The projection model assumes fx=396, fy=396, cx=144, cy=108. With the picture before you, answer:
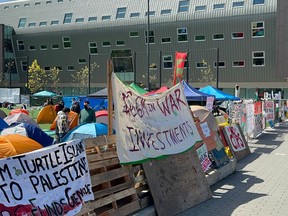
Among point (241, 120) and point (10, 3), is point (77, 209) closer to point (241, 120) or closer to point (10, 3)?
point (241, 120)

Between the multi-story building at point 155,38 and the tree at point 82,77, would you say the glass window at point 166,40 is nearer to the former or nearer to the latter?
the multi-story building at point 155,38

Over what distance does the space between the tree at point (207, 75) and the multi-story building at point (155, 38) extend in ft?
0.96

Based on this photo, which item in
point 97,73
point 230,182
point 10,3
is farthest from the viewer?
point 10,3

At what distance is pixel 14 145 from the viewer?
5.07 meters

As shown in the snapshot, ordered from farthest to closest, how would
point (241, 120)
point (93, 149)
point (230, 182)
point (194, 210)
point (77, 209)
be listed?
point (241, 120) → point (230, 182) → point (194, 210) → point (93, 149) → point (77, 209)

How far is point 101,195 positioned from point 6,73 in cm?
6255

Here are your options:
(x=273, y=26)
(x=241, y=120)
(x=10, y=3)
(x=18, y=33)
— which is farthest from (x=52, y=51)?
(x=241, y=120)

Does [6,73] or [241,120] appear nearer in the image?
[241,120]

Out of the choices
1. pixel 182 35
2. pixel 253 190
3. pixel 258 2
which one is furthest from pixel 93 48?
pixel 253 190

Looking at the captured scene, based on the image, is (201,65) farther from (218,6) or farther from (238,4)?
(238,4)

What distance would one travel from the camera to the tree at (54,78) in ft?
188

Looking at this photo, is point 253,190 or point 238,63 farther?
point 238,63

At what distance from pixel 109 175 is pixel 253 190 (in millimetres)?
3821

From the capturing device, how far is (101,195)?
5715 millimetres
